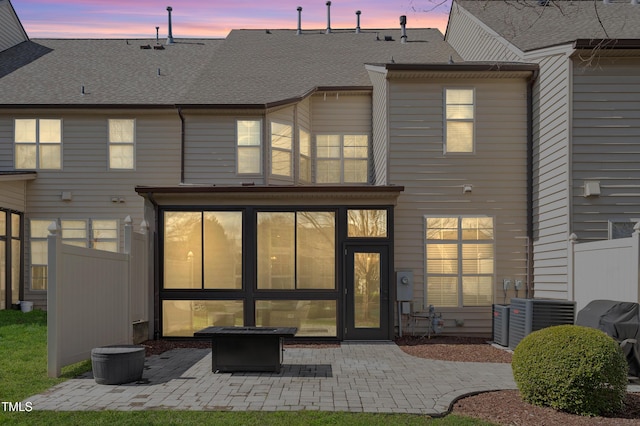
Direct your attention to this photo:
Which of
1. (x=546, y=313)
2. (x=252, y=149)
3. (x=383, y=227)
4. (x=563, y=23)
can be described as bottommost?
(x=546, y=313)

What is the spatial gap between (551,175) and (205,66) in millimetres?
12196

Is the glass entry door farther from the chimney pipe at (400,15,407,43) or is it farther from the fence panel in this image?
the chimney pipe at (400,15,407,43)

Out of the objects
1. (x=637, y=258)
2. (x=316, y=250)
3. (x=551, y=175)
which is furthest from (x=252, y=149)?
(x=637, y=258)

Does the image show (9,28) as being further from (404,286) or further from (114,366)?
(114,366)

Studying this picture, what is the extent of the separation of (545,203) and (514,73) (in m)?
3.11

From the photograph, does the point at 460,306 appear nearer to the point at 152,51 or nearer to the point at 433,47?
the point at 433,47

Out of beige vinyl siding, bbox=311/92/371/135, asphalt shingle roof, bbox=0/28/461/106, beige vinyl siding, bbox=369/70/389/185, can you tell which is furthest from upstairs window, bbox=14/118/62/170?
beige vinyl siding, bbox=369/70/389/185

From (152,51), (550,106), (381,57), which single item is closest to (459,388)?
(550,106)

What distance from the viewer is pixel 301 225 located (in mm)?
14328

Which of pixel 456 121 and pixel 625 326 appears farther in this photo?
pixel 456 121

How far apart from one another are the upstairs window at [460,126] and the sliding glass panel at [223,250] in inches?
202

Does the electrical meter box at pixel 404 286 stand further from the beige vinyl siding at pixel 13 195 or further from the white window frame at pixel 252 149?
the beige vinyl siding at pixel 13 195

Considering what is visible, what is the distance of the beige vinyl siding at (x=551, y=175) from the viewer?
505 inches

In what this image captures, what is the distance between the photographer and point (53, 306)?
367 inches
